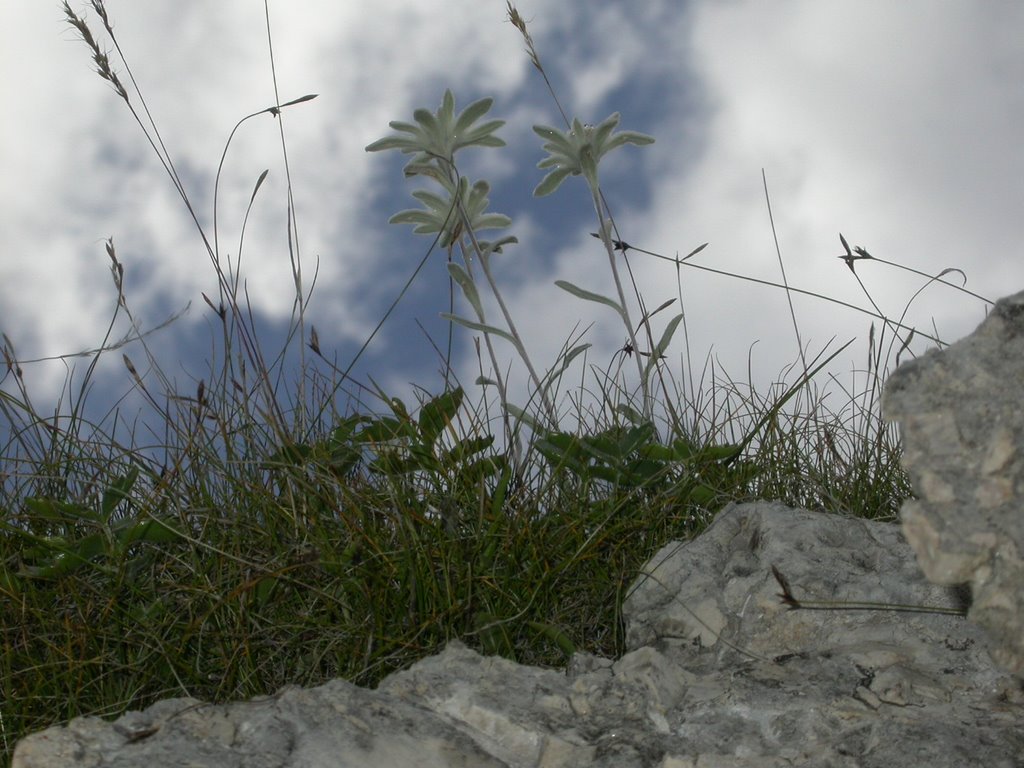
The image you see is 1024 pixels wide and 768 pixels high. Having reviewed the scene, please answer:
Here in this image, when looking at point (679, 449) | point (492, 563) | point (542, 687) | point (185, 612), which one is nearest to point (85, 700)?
point (185, 612)

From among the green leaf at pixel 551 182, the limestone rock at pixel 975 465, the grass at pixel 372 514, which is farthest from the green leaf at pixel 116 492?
the limestone rock at pixel 975 465

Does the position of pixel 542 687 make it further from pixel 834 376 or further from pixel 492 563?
pixel 834 376

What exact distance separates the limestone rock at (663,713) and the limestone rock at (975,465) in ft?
0.43

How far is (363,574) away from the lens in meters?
2.60

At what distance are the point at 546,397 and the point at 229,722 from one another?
1737 mm

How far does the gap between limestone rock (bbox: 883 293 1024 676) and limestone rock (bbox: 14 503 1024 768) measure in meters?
0.13

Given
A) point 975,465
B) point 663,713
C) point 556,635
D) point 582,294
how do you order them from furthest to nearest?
point 582,294 → point 556,635 → point 663,713 → point 975,465

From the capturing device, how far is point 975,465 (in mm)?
1566

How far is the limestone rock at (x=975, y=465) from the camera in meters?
1.52

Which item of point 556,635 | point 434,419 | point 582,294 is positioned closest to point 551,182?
point 582,294

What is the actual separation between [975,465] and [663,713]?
25.5 inches

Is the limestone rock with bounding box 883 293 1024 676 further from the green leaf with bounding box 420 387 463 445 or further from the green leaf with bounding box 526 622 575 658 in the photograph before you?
the green leaf with bounding box 420 387 463 445

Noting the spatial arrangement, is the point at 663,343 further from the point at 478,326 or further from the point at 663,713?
the point at 663,713

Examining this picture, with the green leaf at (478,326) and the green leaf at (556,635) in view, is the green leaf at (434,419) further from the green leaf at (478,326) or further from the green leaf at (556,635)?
the green leaf at (556,635)
